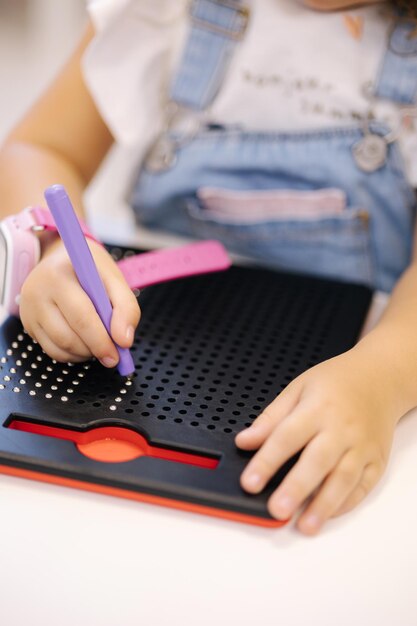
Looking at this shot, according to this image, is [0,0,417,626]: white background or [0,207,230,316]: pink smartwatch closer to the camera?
[0,0,417,626]: white background

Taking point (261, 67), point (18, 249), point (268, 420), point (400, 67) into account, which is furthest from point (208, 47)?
point (268, 420)

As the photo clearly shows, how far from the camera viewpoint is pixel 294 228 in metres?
0.70

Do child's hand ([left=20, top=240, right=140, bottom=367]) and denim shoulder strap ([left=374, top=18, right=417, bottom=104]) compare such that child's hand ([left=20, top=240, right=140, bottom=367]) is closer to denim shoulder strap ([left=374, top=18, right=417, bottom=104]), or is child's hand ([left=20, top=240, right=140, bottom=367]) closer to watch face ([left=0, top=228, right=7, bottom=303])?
watch face ([left=0, top=228, right=7, bottom=303])

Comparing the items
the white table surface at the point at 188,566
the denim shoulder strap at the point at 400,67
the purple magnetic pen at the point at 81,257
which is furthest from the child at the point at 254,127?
the white table surface at the point at 188,566

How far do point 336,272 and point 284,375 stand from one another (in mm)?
225

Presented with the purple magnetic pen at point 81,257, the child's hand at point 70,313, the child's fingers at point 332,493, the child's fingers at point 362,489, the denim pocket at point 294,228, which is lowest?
the denim pocket at point 294,228

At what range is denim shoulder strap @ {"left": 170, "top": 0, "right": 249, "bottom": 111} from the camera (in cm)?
69

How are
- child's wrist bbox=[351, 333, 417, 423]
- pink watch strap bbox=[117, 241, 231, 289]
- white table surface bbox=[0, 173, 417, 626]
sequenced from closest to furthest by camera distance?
white table surface bbox=[0, 173, 417, 626] → child's wrist bbox=[351, 333, 417, 423] → pink watch strap bbox=[117, 241, 231, 289]

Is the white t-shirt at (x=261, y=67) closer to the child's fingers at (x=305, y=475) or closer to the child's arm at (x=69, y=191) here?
the child's arm at (x=69, y=191)

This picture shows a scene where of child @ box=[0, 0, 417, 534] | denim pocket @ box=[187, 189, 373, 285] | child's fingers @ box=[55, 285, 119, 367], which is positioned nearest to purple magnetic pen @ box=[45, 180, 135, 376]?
child's fingers @ box=[55, 285, 119, 367]

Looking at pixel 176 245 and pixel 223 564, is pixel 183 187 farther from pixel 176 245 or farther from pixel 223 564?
pixel 223 564

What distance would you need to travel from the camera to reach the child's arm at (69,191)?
49 centimetres

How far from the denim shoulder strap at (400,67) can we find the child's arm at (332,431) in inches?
9.8

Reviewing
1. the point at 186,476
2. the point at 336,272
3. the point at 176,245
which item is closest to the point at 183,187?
the point at 176,245
